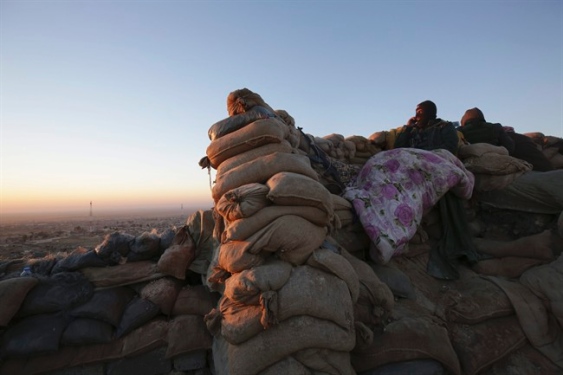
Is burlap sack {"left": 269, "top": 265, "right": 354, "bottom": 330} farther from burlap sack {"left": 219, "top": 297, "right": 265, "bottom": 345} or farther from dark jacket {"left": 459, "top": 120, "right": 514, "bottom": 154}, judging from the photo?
dark jacket {"left": 459, "top": 120, "right": 514, "bottom": 154}

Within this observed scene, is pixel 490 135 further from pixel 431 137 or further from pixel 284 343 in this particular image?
pixel 284 343

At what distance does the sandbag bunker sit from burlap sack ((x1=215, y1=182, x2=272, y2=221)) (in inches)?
0.4

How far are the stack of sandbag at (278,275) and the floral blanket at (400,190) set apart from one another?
0.54 m

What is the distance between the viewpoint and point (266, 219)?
78.0 inches

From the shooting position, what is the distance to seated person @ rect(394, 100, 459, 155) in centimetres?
359

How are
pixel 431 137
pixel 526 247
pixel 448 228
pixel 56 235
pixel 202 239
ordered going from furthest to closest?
pixel 56 235 < pixel 431 137 < pixel 448 228 < pixel 526 247 < pixel 202 239

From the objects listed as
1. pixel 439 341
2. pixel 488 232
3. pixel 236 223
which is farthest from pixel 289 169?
pixel 488 232

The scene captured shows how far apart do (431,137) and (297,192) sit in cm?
273

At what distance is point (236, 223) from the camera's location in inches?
77.9

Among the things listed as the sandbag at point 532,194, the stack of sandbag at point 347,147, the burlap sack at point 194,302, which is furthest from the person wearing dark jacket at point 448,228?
the burlap sack at point 194,302

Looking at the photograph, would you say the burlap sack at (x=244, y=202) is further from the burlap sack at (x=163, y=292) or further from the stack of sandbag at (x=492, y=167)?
the stack of sandbag at (x=492, y=167)

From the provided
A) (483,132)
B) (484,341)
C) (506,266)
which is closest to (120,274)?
(484,341)

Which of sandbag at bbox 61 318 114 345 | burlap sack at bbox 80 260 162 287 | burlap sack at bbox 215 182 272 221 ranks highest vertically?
burlap sack at bbox 215 182 272 221

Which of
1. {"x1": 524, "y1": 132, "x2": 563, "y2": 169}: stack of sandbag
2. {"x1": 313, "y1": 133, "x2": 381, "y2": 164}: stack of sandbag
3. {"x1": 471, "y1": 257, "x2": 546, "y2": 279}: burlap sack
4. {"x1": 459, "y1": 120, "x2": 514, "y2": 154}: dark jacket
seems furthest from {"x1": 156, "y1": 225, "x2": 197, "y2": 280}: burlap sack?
{"x1": 524, "y1": 132, "x2": 563, "y2": 169}: stack of sandbag
